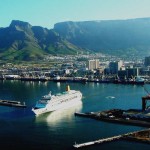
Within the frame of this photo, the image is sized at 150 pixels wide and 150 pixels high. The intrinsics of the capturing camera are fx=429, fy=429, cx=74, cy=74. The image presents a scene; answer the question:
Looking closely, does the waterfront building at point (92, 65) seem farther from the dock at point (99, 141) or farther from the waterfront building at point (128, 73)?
the dock at point (99, 141)

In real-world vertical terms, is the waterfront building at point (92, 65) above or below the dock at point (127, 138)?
above

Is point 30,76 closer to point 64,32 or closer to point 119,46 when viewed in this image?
point 119,46

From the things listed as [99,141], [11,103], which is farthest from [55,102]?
[99,141]

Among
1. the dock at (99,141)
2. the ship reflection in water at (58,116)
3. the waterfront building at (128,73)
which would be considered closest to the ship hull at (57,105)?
the ship reflection in water at (58,116)

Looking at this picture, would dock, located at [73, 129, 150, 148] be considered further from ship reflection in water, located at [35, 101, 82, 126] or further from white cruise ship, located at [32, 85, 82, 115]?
white cruise ship, located at [32, 85, 82, 115]

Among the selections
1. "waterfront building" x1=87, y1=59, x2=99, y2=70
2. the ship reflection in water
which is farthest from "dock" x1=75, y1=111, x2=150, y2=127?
"waterfront building" x1=87, y1=59, x2=99, y2=70

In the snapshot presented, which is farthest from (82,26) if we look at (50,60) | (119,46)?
(50,60)
